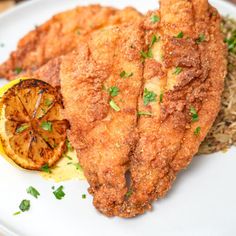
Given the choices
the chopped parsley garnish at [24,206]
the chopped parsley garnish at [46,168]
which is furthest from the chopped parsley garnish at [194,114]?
the chopped parsley garnish at [24,206]

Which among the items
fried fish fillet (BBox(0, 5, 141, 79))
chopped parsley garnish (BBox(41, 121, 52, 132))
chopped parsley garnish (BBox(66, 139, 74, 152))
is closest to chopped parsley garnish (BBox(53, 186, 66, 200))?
chopped parsley garnish (BBox(66, 139, 74, 152))

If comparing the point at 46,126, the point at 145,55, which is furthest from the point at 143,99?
the point at 46,126

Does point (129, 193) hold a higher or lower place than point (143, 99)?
lower

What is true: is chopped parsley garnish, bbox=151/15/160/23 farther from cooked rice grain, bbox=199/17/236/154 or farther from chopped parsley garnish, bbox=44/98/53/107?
chopped parsley garnish, bbox=44/98/53/107

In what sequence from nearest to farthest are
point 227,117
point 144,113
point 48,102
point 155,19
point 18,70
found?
point 144,113
point 48,102
point 155,19
point 227,117
point 18,70

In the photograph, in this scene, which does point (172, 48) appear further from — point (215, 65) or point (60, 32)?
point (60, 32)

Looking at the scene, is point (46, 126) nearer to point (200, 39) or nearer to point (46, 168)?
point (46, 168)
